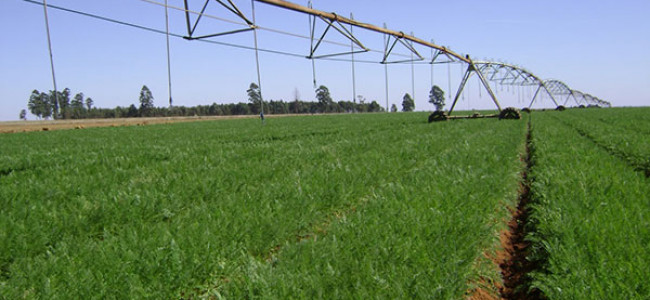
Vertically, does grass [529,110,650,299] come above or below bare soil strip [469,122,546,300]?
above

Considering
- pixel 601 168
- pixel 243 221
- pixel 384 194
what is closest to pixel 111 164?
pixel 243 221

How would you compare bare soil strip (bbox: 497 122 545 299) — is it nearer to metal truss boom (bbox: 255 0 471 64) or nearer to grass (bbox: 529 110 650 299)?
grass (bbox: 529 110 650 299)

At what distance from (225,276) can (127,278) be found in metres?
0.72

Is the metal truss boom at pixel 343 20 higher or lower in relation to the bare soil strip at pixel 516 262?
higher

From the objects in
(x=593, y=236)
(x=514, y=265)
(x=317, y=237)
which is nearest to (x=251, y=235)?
(x=317, y=237)

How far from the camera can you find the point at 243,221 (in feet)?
12.0

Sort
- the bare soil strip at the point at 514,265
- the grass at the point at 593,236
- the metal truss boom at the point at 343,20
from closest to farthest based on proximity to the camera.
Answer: the grass at the point at 593,236 → the bare soil strip at the point at 514,265 → the metal truss boom at the point at 343,20

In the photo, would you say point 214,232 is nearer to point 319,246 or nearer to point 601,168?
point 319,246

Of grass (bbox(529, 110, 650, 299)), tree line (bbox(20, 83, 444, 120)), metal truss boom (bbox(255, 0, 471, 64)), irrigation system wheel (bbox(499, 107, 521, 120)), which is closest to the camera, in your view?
grass (bbox(529, 110, 650, 299))

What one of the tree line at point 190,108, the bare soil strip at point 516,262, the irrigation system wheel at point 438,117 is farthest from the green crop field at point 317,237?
the tree line at point 190,108

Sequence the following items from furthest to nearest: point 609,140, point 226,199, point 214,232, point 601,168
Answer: point 609,140
point 601,168
point 226,199
point 214,232

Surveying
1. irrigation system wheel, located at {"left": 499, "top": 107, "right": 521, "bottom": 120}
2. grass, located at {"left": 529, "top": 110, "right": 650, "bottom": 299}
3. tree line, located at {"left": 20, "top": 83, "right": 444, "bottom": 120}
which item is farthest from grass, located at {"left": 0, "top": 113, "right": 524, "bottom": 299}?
tree line, located at {"left": 20, "top": 83, "right": 444, "bottom": 120}

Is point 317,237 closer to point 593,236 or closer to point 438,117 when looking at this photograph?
point 593,236

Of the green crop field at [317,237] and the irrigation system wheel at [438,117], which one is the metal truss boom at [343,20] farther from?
the green crop field at [317,237]
